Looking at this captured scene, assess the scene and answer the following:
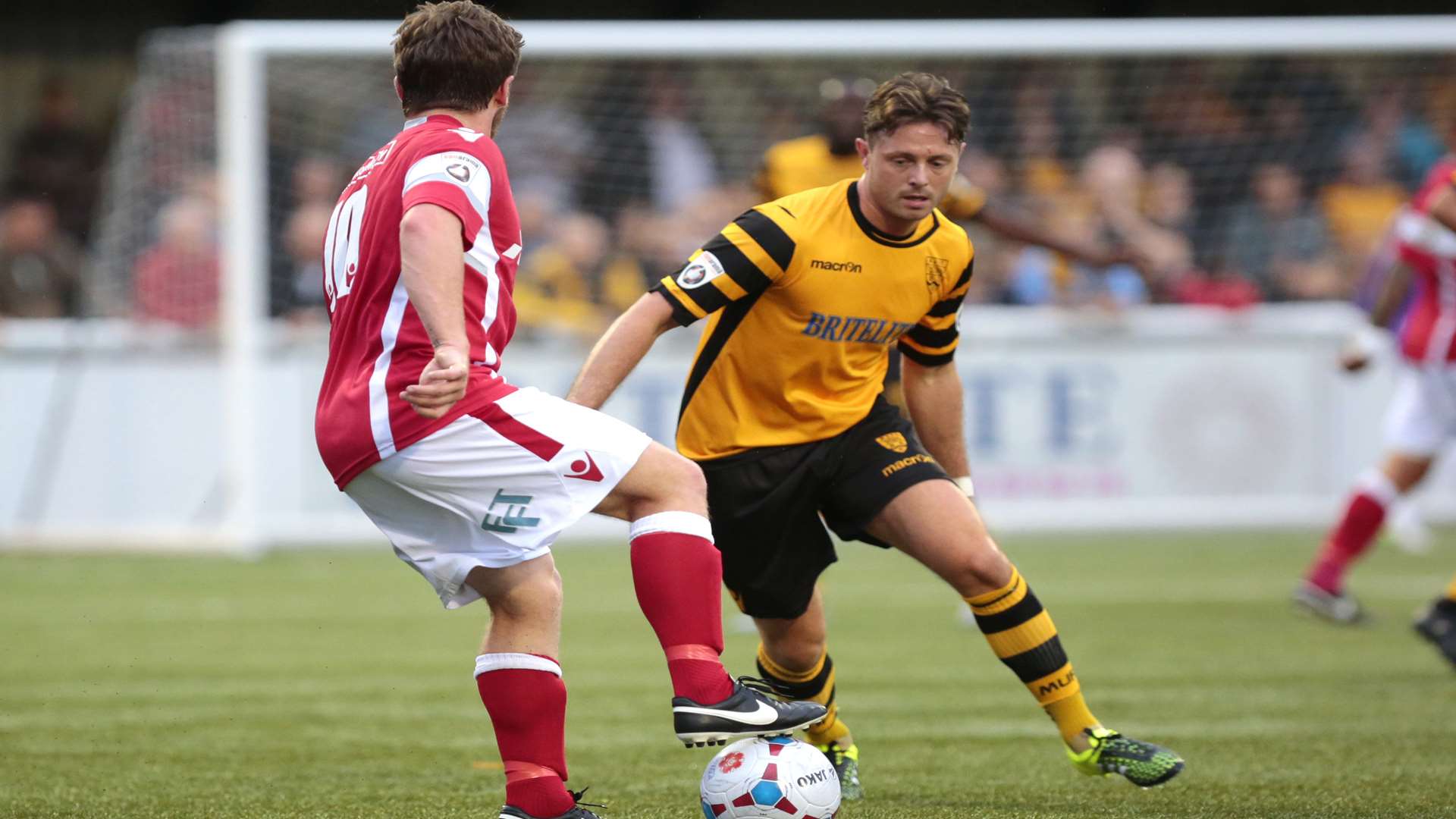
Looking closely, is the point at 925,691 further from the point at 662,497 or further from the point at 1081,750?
the point at 662,497

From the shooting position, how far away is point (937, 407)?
492 cm

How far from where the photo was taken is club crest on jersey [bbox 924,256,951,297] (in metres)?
4.66

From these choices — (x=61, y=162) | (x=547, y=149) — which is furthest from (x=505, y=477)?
(x=61, y=162)

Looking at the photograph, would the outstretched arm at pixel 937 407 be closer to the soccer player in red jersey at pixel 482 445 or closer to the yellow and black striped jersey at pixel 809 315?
the yellow and black striped jersey at pixel 809 315

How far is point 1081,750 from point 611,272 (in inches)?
354

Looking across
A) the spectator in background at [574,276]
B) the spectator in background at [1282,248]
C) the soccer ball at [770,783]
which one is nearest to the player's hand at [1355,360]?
the soccer ball at [770,783]

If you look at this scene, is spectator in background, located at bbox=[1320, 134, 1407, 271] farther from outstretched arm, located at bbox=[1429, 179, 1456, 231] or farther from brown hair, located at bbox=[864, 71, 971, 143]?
brown hair, located at bbox=[864, 71, 971, 143]

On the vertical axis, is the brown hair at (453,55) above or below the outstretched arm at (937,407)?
above

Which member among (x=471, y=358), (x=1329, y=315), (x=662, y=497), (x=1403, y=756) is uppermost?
(x=1329, y=315)

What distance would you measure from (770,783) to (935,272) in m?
1.41

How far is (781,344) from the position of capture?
468 cm

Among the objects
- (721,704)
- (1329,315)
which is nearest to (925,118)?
(721,704)

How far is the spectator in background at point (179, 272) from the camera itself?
12484 mm

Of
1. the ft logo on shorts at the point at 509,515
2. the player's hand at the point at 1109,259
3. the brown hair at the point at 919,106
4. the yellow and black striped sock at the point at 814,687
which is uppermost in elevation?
the player's hand at the point at 1109,259
